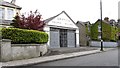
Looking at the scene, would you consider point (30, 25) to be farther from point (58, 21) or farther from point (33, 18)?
point (58, 21)

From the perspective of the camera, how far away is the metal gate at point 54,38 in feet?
130

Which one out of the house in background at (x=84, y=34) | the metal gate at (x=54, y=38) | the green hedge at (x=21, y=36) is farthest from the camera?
the house in background at (x=84, y=34)

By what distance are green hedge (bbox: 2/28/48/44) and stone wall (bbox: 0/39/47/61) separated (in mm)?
452

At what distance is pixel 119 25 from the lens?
78.6 meters

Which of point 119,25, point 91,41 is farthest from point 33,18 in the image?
point 119,25

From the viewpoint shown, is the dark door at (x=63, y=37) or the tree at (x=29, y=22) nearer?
the tree at (x=29, y=22)

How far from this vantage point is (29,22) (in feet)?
85.4

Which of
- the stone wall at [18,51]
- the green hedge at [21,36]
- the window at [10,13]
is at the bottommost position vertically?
the stone wall at [18,51]

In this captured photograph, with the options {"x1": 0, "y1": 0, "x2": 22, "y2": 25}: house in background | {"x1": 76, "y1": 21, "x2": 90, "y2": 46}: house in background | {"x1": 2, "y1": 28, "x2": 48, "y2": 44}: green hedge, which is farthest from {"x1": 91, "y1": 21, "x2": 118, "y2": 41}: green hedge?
{"x1": 2, "y1": 28, "x2": 48, "y2": 44}: green hedge

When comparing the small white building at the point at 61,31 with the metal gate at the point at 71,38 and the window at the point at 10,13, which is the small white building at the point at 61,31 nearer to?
the metal gate at the point at 71,38

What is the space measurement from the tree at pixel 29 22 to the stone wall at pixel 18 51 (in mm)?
3660

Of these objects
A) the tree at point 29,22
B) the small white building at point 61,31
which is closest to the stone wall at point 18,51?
the tree at point 29,22

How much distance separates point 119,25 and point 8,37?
64546 millimetres

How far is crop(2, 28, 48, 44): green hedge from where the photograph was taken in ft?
62.4
